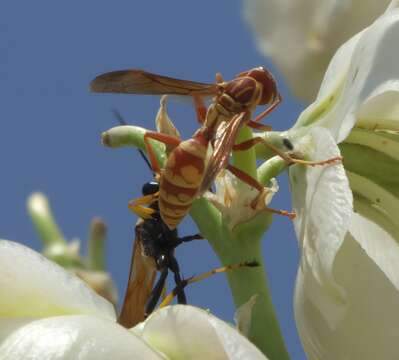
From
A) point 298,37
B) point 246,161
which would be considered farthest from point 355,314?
point 298,37

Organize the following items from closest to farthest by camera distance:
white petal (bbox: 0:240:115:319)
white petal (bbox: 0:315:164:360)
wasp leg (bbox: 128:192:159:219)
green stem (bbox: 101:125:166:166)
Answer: white petal (bbox: 0:315:164:360) < white petal (bbox: 0:240:115:319) < green stem (bbox: 101:125:166:166) < wasp leg (bbox: 128:192:159:219)

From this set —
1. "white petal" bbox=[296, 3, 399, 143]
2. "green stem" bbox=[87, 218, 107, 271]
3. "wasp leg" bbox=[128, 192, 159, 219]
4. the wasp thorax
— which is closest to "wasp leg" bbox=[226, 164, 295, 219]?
"white petal" bbox=[296, 3, 399, 143]

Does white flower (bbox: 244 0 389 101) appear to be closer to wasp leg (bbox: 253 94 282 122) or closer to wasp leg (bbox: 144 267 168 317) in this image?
wasp leg (bbox: 253 94 282 122)

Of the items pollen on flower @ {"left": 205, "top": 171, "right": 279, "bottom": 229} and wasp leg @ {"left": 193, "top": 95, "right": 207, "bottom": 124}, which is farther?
wasp leg @ {"left": 193, "top": 95, "right": 207, "bottom": 124}

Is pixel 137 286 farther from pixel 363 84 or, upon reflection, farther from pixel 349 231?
pixel 363 84

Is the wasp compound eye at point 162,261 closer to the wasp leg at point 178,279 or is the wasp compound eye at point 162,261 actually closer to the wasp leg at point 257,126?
the wasp leg at point 178,279

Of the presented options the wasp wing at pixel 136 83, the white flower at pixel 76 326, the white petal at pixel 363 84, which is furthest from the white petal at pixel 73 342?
the wasp wing at pixel 136 83
